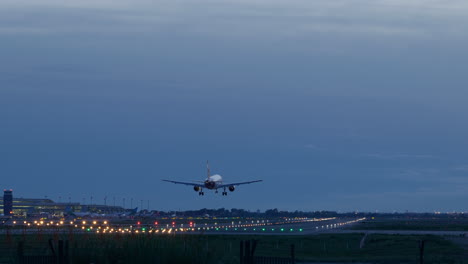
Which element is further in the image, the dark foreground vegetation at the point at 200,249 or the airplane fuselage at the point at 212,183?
the airplane fuselage at the point at 212,183

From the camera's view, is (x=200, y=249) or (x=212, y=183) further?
(x=212, y=183)

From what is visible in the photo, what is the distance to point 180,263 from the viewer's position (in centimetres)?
3731

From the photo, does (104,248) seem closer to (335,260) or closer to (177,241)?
(177,241)

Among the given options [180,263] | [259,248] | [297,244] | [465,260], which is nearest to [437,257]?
[465,260]

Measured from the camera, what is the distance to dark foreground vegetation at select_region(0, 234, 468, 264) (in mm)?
→ 37531

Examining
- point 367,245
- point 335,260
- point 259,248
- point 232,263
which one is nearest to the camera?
point 232,263

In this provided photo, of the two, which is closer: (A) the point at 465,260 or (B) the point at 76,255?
(B) the point at 76,255

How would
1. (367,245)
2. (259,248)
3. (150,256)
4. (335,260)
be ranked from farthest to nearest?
(367,245)
(259,248)
(335,260)
(150,256)

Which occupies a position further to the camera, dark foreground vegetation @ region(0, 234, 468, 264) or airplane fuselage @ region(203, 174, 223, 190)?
airplane fuselage @ region(203, 174, 223, 190)

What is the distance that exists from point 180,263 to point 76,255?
534 cm

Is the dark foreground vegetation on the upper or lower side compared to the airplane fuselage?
lower

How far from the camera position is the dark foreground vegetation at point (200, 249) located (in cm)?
3753

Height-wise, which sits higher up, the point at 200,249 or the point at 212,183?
the point at 212,183

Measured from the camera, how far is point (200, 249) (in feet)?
125
